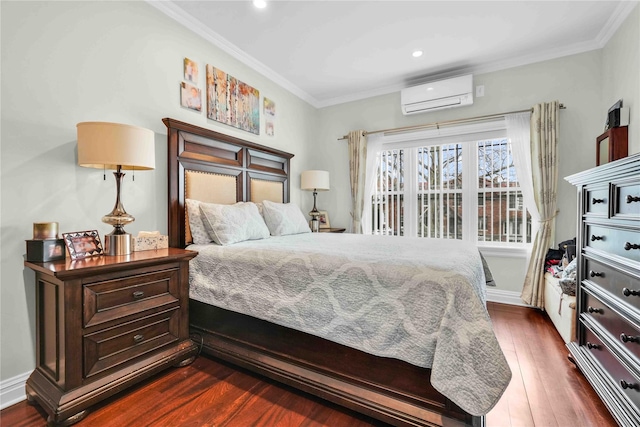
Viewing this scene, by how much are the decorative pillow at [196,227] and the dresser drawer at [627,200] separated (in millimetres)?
2510

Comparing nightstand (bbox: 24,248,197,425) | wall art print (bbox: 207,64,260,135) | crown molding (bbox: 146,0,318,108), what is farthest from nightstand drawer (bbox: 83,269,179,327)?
crown molding (bbox: 146,0,318,108)

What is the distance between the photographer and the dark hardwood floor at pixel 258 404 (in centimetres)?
141

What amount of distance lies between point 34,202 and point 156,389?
129cm

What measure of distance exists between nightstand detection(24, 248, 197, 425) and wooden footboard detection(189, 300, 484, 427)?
28 centimetres

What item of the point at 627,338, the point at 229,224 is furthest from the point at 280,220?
the point at 627,338

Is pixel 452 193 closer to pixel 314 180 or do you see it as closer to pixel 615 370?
pixel 314 180

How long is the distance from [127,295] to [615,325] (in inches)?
99.5

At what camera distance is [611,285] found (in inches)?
56.9

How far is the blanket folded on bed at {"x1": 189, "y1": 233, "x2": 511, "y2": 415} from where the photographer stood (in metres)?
1.13

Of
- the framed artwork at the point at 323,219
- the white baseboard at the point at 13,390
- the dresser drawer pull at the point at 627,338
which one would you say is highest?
the framed artwork at the point at 323,219

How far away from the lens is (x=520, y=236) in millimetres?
3297

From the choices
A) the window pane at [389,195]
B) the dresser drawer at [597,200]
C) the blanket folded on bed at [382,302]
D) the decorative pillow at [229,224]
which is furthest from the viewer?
the window pane at [389,195]

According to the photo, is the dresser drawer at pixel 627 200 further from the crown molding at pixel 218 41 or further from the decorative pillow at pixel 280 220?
the crown molding at pixel 218 41

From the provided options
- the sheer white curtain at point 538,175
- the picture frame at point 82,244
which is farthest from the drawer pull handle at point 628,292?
the picture frame at point 82,244
